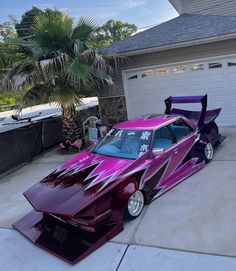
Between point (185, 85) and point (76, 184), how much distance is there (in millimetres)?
6695

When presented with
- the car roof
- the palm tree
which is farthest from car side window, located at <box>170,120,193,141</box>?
the palm tree

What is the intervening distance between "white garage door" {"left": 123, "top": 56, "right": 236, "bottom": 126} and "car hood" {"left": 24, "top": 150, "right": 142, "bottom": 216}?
574 centimetres

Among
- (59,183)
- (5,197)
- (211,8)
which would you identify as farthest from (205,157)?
(211,8)

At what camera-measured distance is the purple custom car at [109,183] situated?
3.90m

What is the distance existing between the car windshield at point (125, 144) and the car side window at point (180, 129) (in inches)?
30.7

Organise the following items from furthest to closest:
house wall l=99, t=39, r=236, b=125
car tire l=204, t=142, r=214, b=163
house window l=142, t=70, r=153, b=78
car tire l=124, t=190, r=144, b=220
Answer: house window l=142, t=70, r=153, b=78 < house wall l=99, t=39, r=236, b=125 < car tire l=204, t=142, r=214, b=163 < car tire l=124, t=190, r=144, b=220

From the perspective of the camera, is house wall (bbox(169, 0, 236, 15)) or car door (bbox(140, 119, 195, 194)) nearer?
car door (bbox(140, 119, 195, 194))

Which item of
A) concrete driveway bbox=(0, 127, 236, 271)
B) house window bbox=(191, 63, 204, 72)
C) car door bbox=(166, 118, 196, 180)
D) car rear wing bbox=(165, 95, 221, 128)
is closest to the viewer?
concrete driveway bbox=(0, 127, 236, 271)

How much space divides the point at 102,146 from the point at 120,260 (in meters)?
2.39

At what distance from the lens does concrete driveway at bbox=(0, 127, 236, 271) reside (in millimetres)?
3420

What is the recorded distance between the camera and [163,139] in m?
5.40

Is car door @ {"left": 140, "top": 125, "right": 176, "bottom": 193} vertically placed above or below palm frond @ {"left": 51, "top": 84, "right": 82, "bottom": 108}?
below

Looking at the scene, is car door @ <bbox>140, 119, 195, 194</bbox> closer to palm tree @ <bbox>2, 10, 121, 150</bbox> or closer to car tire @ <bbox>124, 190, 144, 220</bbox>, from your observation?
car tire @ <bbox>124, 190, 144, 220</bbox>

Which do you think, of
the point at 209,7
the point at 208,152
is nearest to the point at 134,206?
the point at 208,152
